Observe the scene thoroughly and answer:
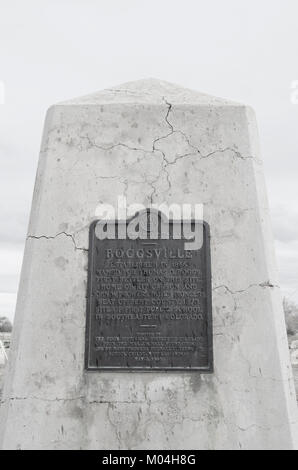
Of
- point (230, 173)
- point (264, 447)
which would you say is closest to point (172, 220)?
point (230, 173)

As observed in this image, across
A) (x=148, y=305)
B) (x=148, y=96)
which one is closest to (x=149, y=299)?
(x=148, y=305)

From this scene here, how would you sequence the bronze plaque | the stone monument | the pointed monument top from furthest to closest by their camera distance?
the pointed monument top, the bronze plaque, the stone monument

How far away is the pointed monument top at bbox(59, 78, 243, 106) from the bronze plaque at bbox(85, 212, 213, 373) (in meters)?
1.25

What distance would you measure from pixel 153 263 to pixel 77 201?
2.96ft

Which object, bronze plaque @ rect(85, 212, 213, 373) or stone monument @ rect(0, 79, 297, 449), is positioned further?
bronze plaque @ rect(85, 212, 213, 373)

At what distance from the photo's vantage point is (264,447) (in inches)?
120

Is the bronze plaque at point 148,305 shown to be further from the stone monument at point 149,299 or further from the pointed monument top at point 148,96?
the pointed monument top at point 148,96

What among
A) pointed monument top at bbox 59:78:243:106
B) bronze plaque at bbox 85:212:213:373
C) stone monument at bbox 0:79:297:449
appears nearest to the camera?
stone monument at bbox 0:79:297:449

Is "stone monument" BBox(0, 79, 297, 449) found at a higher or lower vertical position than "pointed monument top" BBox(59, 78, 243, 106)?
lower

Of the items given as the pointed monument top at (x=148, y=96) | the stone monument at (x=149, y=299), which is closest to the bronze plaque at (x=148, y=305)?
the stone monument at (x=149, y=299)

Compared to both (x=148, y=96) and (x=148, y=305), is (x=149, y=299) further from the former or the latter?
(x=148, y=96)

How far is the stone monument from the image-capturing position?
3.12 metres

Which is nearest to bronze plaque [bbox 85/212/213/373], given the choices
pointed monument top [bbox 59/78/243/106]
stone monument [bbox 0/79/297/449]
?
stone monument [bbox 0/79/297/449]

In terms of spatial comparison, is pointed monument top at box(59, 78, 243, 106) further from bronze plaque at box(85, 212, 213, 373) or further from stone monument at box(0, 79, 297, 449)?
bronze plaque at box(85, 212, 213, 373)
